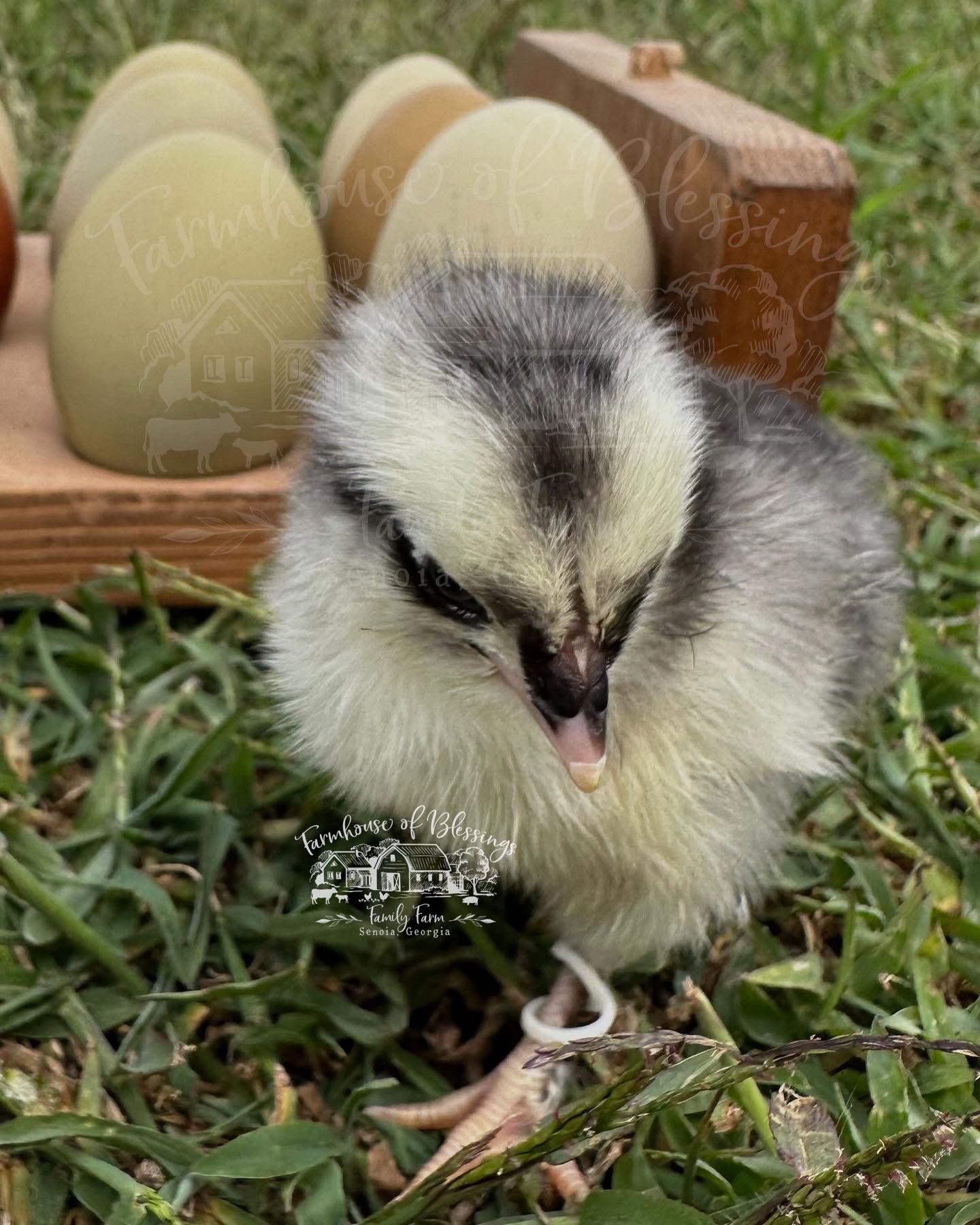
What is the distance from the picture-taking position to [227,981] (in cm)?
102

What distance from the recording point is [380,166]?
1478 mm

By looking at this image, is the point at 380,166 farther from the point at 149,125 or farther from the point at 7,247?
the point at 7,247

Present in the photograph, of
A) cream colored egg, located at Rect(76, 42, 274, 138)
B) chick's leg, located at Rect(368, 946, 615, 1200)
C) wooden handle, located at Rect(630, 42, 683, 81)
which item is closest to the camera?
chick's leg, located at Rect(368, 946, 615, 1200)

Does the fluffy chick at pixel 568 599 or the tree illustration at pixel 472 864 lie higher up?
the fluffy chick at pixel 568 599

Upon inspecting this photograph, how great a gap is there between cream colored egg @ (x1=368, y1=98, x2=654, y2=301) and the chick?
0.19 meters

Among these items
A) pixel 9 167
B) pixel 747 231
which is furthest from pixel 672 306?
pixel 9 167

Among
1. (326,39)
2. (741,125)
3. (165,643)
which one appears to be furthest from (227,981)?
(326,39)

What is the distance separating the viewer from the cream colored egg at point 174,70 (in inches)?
67.9

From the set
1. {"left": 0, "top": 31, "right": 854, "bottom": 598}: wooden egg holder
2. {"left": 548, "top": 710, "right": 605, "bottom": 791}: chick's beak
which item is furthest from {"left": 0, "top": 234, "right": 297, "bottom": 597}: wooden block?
{"left": 548, "top": 710, "right": 605, "bottom": 791}: chick's beak

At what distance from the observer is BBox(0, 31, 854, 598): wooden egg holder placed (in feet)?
4.05

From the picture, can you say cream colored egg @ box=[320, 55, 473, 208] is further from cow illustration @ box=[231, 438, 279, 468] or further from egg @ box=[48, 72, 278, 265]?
cow illustration @ box=[231, 438, 279, 468]

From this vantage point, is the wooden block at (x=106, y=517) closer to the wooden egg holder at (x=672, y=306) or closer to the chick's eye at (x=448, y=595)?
the wooden egg holder at (x=672, y=306)

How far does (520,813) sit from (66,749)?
0.54m

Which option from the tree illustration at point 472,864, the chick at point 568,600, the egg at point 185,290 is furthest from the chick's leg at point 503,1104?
the egg at point 185,290
